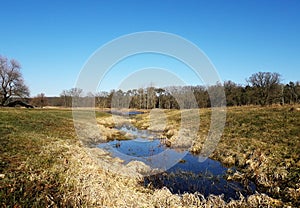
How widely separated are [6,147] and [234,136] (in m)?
18.4

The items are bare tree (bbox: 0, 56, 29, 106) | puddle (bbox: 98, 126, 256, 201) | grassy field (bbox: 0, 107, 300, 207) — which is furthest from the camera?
bare tree (bbox: 0, 56, 29, 106)

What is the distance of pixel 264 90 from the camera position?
235 feet

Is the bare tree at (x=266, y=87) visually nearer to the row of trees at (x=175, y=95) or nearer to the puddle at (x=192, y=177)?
the row of trees at (x=175, y=95)

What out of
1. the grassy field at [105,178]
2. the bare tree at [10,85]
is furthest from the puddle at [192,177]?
the bare tree at [10,85]

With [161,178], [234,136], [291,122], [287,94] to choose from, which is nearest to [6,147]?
[161,178]

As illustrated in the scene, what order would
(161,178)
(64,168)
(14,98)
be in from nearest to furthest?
(64,168), (161,178), (14,98)

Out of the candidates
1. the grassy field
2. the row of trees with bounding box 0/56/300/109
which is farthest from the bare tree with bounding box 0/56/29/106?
the grassy field

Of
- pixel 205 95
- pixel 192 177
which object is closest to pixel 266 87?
pixel 205 95

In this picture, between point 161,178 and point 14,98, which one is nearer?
point 161,178

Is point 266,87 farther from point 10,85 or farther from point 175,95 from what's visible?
point 10,85

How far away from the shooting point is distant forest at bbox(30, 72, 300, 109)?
72625 millimetres

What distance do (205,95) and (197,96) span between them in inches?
120

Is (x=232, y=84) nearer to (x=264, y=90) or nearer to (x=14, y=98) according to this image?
(x=264, y=90)

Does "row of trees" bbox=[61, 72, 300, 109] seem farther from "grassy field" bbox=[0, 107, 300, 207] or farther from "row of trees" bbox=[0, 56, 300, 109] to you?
"grassy field" bbox=[0, 107, 300, 207]
